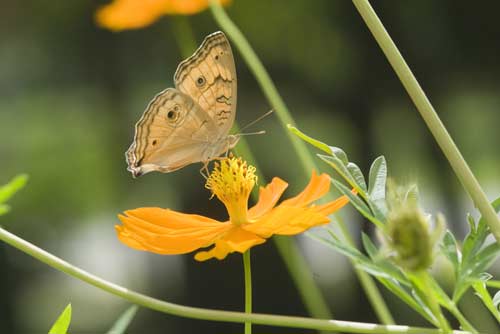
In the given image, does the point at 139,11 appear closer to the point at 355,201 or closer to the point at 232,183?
the point at 232,183

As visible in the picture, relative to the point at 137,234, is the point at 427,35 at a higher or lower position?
higher

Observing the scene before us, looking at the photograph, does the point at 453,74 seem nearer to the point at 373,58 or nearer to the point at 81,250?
the point at 373,58

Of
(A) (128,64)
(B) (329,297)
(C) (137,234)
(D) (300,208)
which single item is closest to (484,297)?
(D) (300,208)

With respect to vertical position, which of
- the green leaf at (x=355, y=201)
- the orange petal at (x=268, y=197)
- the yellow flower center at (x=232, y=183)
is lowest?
the green leaf at (x=355, y=201)

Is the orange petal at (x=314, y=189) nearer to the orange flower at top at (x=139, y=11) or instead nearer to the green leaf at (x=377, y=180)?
the green leaf at (x=377, y=180)

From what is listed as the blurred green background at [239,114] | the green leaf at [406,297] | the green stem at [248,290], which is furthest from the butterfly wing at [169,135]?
the blurred green background at [239,114]

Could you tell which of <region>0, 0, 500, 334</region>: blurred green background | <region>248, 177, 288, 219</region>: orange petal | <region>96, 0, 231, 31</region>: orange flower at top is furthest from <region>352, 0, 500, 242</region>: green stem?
<region>0, 0, 500, 334</region>: blurred green background

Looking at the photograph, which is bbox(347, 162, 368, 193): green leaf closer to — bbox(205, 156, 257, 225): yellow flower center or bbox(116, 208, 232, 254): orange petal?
bbox(116, 208, 232, 254): orange petal
